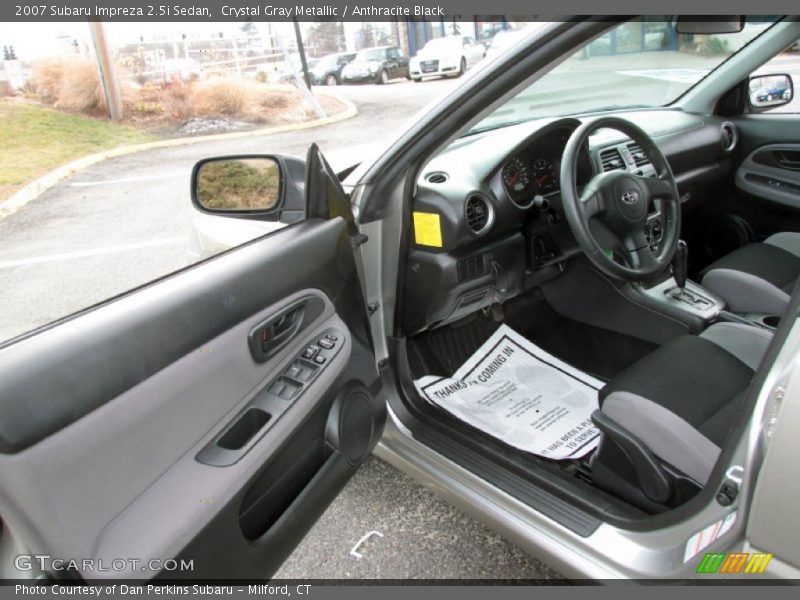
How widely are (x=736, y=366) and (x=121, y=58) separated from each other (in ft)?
9.09

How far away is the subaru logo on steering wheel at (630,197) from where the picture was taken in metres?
1.95

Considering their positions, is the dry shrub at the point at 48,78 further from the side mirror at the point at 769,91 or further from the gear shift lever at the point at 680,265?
the side mirror at the point at 769,91

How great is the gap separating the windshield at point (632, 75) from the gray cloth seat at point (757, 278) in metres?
0.89

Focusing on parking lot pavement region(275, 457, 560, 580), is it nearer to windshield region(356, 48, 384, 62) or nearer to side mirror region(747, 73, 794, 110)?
side mirror region(747, 73, 794, 110)

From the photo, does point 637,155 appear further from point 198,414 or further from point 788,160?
point 198,414

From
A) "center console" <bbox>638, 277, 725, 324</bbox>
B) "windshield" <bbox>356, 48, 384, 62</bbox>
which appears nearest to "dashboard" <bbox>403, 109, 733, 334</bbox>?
"center console" <bbox>638, 277, 725, 324</bbox>

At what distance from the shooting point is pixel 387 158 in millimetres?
1670

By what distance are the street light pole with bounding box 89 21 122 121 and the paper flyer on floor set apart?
1804mm

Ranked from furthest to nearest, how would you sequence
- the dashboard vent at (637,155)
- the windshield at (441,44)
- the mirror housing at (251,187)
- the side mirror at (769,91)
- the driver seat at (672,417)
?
the windshield at (441,44), the side mirror at (769,91), the dashboard vent at (637,155), the mirror housing at (251,187), the driver seat at (672,417)

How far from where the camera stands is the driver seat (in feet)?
4.53

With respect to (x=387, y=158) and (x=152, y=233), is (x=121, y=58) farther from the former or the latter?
(x=387, y=158)

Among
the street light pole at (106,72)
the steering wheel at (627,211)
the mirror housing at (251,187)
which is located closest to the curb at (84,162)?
the street light pole at (106,72)

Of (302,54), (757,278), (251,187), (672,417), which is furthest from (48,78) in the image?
(302,54)

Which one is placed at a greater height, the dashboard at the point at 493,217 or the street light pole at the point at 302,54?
the street light pole at the point at 302,54
